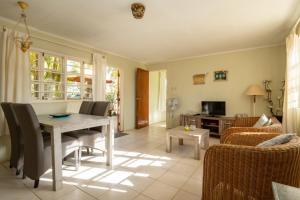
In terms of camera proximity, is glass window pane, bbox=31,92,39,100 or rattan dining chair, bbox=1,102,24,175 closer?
rattan dining chair, bbox=1,102,24,175

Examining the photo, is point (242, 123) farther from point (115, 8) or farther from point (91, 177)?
point (115, 8)

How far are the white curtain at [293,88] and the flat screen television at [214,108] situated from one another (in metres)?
1.61

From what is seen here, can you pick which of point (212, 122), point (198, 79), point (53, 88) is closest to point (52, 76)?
point (53, 88)

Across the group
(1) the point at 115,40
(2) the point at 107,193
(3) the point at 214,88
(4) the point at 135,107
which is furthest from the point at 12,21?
(3) the point at 214,88

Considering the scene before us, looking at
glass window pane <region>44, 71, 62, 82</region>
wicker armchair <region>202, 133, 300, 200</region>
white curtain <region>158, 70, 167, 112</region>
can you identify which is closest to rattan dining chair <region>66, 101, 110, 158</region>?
glass window pane <region>44, 71, 62, 82</region>

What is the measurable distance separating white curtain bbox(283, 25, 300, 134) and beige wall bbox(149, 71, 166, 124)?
177 inches

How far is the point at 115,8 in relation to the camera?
88.3 inches

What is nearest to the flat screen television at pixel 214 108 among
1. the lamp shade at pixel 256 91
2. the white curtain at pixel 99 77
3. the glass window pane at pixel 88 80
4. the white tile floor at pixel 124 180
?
the lamp shade at pixel 256 91

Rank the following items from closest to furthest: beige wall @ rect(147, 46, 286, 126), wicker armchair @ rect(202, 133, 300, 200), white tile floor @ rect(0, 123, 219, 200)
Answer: wicker armchair @ rect(202, 133, 300, 200) < white tile floor @ rect(0, 123, 219, 200) < beige wall @ rect(147, 46, 286, 126)

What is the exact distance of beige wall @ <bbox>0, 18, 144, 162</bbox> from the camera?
9.70 feet

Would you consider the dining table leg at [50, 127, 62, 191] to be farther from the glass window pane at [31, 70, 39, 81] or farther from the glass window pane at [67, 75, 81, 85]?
the glass window pane at [67, 75, 81, 85]

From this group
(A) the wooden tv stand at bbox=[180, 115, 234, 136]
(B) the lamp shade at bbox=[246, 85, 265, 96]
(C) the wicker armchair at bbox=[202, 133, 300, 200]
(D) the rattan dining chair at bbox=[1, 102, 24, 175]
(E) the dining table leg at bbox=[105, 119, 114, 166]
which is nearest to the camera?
(C) the wicker armchair at bbox=[202, 133, 300, 200]

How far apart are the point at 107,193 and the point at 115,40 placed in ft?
9.68

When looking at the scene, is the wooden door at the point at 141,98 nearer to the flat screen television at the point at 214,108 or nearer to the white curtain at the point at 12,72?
the flat screen television at the point at 214,108
